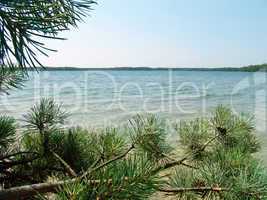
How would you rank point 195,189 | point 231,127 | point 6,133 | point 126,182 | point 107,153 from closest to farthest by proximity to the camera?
point 126,182, point 195,189, point 107,153, point 231,127, point 6,133

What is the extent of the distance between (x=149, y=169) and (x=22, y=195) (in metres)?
0.32

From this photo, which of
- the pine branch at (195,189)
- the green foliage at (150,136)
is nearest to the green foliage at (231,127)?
the green foliage at (150,136)

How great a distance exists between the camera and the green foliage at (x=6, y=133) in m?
1.57

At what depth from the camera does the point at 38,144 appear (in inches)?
62.4

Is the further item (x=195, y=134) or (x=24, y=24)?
(x=195, y=134)

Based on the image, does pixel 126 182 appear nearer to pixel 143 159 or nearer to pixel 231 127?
pixel 143 159

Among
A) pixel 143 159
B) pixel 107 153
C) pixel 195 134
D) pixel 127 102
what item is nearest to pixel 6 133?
pixel 107 153

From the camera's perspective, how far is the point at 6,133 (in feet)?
5.21

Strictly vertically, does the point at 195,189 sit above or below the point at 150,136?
below

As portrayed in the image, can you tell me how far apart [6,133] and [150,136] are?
1.91 feet

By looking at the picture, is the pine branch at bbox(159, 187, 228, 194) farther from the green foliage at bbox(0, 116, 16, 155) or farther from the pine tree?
the green foliage at bbox(0, 116, 16, 155)

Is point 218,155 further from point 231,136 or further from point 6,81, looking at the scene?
point 6,81

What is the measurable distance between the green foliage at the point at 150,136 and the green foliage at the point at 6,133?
1.65ft

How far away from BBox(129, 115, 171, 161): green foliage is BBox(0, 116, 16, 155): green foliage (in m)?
0.50
